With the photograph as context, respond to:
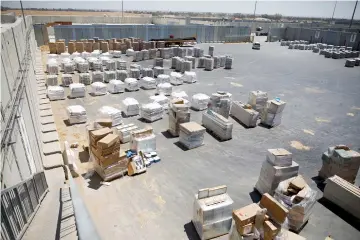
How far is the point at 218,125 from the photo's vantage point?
1103 cm

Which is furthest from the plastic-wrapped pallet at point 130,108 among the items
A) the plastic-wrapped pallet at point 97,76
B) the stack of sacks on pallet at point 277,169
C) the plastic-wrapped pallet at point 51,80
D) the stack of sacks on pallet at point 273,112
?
the stack of sacks on pallet at point 277,169

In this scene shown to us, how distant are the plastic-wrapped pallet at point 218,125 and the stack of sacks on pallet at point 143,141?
10.4ft

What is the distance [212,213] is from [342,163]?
495 cm

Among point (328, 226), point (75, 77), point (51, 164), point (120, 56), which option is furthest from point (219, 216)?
point (120, 56)

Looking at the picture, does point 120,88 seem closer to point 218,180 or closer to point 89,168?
point 89,168

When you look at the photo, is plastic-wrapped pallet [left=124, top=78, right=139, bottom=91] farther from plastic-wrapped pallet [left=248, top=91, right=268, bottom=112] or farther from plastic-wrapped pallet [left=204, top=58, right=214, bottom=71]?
plastic-wrapped pallet [left=204, top=58, right=214, bottom=71]

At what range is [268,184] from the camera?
7.48m

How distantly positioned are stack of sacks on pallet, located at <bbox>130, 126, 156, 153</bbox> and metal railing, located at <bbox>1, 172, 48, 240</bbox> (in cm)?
338

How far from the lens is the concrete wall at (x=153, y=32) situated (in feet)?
95.6

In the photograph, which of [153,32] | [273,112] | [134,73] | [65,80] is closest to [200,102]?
[273,112]

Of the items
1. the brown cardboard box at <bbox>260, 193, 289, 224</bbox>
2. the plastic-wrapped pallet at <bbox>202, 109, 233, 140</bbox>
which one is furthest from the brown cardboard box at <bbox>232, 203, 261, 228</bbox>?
the plastic-wrapped pallet at <bbox>202, 109, 233, 140</bbox>

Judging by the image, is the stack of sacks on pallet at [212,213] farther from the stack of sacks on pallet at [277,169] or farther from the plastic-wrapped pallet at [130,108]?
the plastic-wrapped pallet at [130,108]

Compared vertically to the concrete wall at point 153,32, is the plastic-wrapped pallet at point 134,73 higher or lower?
lower

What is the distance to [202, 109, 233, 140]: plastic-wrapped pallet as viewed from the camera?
1079cm
